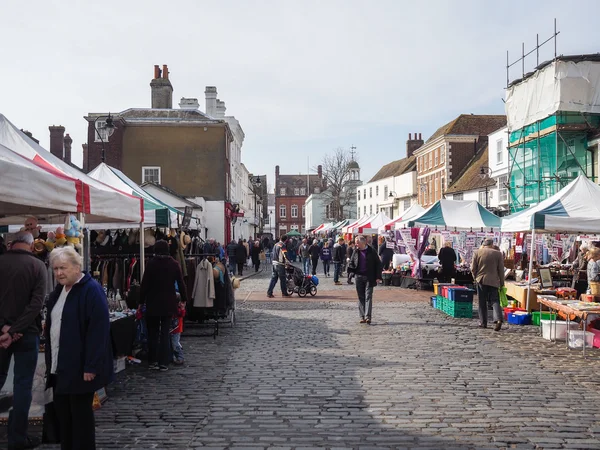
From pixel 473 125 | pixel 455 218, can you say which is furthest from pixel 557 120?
pixel 473 125

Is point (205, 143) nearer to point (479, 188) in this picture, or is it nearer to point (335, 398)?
point (479, 188)

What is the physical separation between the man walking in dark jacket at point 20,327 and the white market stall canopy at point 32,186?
2.00 ft

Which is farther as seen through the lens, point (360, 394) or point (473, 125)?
point (473, 125)

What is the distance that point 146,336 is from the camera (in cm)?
967

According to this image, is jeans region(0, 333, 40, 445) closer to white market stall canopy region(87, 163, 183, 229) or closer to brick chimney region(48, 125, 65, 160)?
white market stall canopy region(87, 163, 183, 229)

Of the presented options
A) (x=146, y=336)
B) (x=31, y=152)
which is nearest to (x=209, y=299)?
(x=146, y=336)

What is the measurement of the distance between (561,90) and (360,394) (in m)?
24.3

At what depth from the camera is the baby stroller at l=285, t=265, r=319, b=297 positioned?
63.9ft

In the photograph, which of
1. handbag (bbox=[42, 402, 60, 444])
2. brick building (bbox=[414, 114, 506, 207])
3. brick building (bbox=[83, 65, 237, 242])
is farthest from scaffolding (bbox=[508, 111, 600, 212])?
handbag (bbox=[42, 402, 60, 444])

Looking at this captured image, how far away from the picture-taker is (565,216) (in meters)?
13.5

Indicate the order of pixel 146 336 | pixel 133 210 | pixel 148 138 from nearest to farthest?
1. pixel 133 210
2. pixel 146 336
3. pixel 148 138

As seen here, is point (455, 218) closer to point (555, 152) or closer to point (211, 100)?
point (555, 152)

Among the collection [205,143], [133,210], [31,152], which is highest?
[205,143]

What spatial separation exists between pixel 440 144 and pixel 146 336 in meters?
45.9
